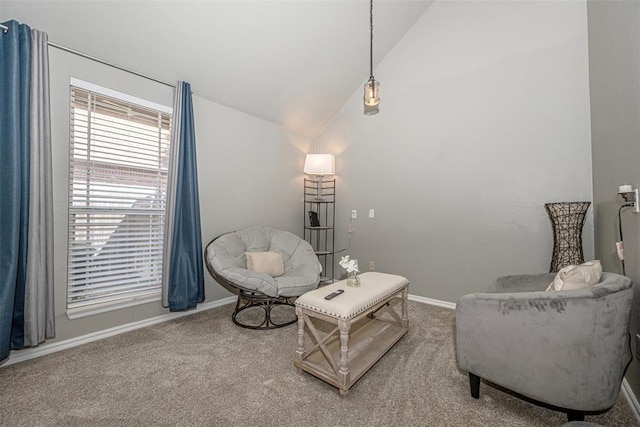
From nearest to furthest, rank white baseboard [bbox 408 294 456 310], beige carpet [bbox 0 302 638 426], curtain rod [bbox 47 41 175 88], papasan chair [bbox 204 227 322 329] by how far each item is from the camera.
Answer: beige carpet [bbox 0 302 638 426] → curtain rod [bbox 47 41 175 88] → papasan chair [bbox 204 227 322 329] → white baseboard [bbox 408 294 456 310]

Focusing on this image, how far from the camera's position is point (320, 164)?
389cm

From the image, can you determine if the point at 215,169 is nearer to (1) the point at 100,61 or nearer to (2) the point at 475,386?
(1) the point at 100,61

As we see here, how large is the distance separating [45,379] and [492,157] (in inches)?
161

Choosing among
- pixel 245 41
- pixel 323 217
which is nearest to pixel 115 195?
pixel 245 41

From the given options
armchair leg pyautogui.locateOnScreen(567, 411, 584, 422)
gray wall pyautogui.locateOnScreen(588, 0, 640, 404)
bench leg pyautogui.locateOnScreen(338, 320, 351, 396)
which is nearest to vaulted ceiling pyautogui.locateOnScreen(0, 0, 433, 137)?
gray wall pyautogui.locateOnScreen(588, 0, 640, 404)

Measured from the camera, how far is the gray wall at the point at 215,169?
7.06 ft

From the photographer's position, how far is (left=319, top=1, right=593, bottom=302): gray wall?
2.56 m

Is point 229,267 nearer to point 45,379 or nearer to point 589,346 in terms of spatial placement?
point 45,379

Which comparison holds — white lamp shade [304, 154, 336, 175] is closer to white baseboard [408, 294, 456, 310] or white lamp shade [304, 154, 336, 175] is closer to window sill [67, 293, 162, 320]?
white baseboard [408, 294, 456, 310]

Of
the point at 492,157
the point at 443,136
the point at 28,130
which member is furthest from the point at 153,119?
the point at 492,157

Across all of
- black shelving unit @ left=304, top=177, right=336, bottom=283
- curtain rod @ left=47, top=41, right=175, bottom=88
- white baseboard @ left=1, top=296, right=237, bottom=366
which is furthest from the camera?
black shelving unit @ left=304, top=177, right=336, bottom=283

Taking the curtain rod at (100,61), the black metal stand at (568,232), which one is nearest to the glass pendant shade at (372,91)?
the black metal stand at (568,232)

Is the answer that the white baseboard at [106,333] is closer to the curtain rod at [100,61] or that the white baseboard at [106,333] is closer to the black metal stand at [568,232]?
the black metal stand at [568,232]

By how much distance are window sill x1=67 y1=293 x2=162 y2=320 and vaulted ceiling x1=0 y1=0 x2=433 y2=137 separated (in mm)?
2080
